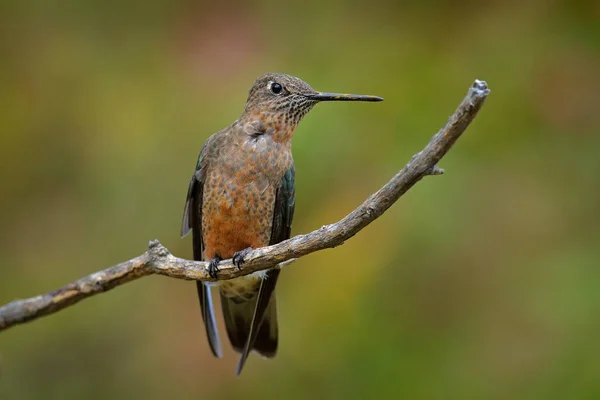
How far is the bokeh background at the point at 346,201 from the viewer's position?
509 cm

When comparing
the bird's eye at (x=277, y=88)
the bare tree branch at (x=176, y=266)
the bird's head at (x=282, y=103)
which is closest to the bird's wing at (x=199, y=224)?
the bird's head at (x=282, y=103)

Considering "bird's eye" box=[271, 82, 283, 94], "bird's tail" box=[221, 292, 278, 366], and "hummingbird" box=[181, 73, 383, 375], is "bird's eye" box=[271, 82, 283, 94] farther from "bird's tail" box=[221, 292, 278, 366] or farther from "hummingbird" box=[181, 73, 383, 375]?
"bird's tail" box=[221, 292, 278, 366]

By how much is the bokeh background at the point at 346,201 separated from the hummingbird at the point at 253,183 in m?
0.98

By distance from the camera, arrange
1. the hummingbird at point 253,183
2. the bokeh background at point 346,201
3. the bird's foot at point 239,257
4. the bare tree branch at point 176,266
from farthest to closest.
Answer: the bokeh background at point 346,201, the hummingbird at point 253,183, the bird's foot at point 239,257, the bare tree branch at point 176,266

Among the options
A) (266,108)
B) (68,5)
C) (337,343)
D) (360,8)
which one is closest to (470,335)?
(337,343)

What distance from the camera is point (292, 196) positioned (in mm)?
4277

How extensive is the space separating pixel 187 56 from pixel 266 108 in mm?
2236

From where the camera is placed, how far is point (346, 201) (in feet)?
17.3

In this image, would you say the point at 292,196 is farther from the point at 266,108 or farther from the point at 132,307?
the point at 132,307

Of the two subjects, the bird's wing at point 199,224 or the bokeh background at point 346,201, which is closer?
the bird's wing at point 199,224

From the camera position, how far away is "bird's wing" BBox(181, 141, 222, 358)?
14.1 feet

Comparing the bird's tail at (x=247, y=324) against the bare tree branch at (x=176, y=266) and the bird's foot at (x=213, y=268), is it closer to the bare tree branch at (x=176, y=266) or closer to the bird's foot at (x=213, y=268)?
the bird's foot at (x=213, y=268)

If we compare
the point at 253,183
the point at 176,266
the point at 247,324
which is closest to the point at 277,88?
the point at 253,183

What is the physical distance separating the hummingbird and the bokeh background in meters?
0.98
